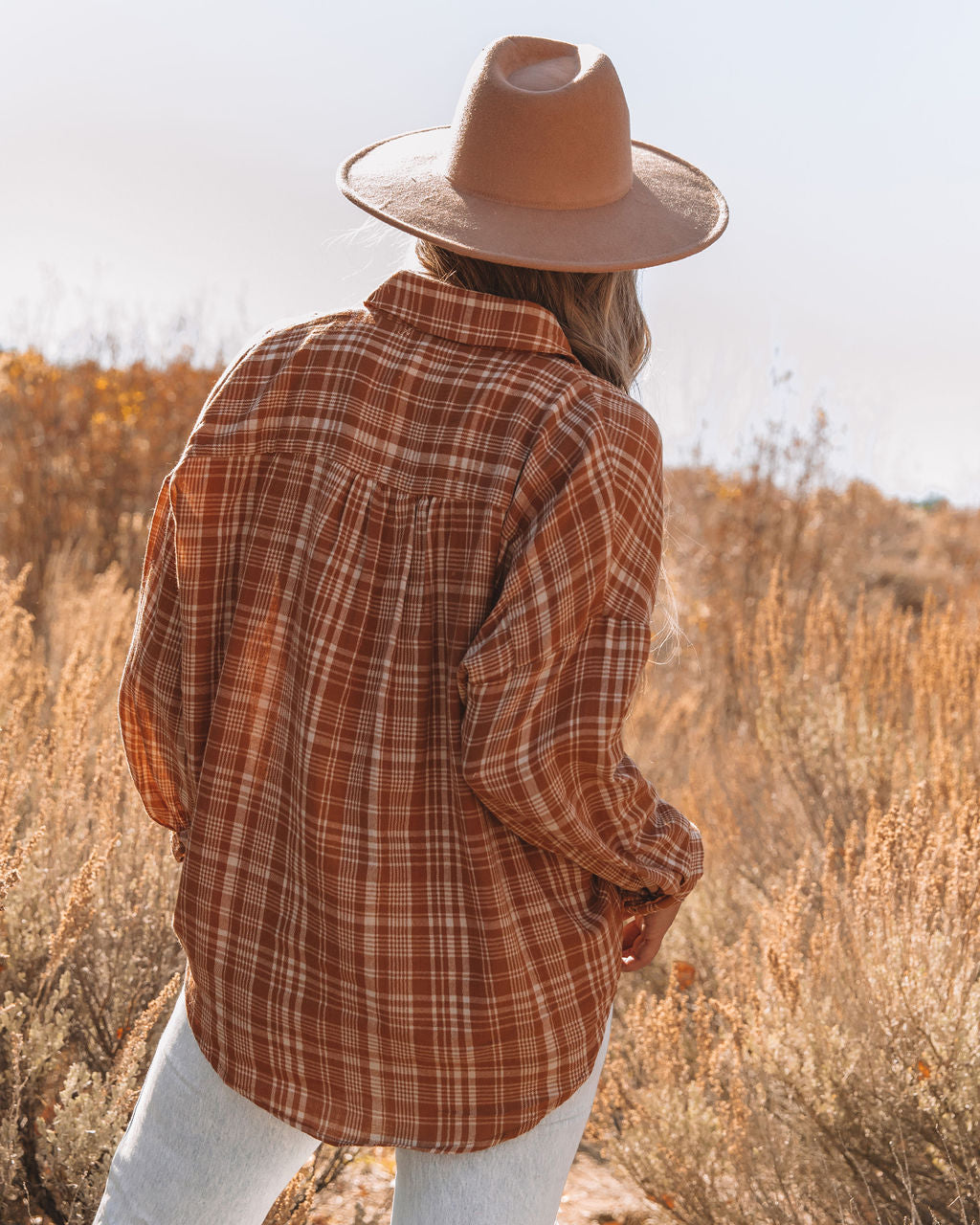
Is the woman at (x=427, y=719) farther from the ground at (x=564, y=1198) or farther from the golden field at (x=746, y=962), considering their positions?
the ground at (x=564, y=1198)

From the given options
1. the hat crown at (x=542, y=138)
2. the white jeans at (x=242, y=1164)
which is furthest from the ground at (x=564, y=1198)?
the hat crown at (x=542, y=138)

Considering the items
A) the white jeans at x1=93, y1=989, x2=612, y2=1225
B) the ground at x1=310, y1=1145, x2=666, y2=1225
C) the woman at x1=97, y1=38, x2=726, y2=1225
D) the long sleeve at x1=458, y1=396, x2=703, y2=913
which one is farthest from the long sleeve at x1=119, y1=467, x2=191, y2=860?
the ground at x1=310, y1=1145, x2=666, y2=1225

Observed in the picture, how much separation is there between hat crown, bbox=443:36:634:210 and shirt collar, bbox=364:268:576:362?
0.53ft

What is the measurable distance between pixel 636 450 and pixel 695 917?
282 centimetres

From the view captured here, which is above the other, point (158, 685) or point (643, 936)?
point (158, 685)

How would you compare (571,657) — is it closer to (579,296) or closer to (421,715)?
(421,715)

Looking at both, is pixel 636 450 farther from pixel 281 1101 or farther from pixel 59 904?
pixel 59 904

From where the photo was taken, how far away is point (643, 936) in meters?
1.25

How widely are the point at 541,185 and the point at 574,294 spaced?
123 millimetres

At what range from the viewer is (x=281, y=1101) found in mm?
1095

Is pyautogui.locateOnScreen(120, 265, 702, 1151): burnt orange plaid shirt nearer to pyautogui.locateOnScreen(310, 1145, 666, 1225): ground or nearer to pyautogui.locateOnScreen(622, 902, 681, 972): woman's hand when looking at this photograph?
pyautogui.locateOnScreen(622, 902, 681, 972): woman's hand

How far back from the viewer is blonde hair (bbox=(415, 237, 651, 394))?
3.87ft

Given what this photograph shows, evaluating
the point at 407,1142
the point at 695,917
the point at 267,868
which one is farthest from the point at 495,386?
the point at 695,917

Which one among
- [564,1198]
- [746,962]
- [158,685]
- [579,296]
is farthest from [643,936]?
[564,1198]
